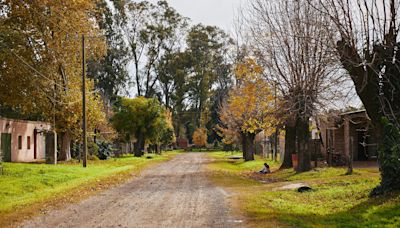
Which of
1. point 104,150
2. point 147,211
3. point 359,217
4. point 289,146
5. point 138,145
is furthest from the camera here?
point 138,145

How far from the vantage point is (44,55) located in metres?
36.2

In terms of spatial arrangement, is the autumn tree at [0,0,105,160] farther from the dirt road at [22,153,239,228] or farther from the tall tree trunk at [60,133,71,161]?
the dirt road at [22,153,239,228]

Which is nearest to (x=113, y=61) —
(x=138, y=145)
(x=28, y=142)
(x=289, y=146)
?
(x=138, y=145)

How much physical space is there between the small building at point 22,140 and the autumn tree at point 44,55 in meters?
2.09

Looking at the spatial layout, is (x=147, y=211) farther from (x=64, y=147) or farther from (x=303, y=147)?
(x=64, y=147)

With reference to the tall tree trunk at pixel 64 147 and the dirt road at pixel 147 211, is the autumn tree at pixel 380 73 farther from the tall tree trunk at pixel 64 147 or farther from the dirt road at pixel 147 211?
the tall tree trunk at pixel 64 147

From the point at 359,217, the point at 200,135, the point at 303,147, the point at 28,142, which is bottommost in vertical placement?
the point at 359,217

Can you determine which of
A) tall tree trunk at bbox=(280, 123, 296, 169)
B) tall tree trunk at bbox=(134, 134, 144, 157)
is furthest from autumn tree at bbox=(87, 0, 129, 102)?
tall tree trunk at bbox=(280, 123, 296, 169)

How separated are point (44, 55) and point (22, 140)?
7.82 m

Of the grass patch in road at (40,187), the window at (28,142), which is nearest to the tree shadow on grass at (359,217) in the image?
the grass patch in road at (40,187)

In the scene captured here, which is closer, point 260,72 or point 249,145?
point 260,72

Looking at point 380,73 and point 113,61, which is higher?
point 113,61

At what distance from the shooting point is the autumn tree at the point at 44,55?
34.8m

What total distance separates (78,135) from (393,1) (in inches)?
1189
